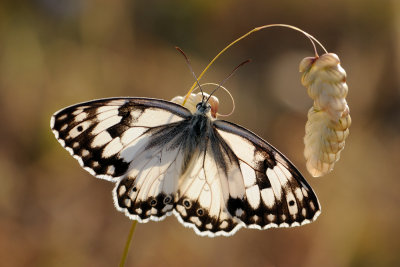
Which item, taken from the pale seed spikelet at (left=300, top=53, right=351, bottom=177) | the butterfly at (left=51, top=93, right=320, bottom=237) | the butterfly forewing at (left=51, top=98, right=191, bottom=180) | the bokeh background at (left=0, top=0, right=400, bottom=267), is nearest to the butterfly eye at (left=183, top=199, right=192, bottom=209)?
the butterfly at (left=51, top=93, right=320, bottom=237)

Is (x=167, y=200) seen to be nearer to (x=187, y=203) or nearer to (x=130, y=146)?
(x=187, y=203)

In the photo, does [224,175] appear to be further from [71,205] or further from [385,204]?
[385,204]

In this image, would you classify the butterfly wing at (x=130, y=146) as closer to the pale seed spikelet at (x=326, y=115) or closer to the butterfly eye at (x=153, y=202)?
the butterfly eye at (x=153, y=202)

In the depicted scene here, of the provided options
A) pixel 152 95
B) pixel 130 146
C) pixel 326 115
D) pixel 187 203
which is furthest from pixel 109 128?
pixel 152 95

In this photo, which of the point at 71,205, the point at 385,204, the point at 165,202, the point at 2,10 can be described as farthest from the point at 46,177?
the point at 385,204

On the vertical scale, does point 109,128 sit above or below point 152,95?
below

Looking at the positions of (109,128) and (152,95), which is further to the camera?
(152,95)
